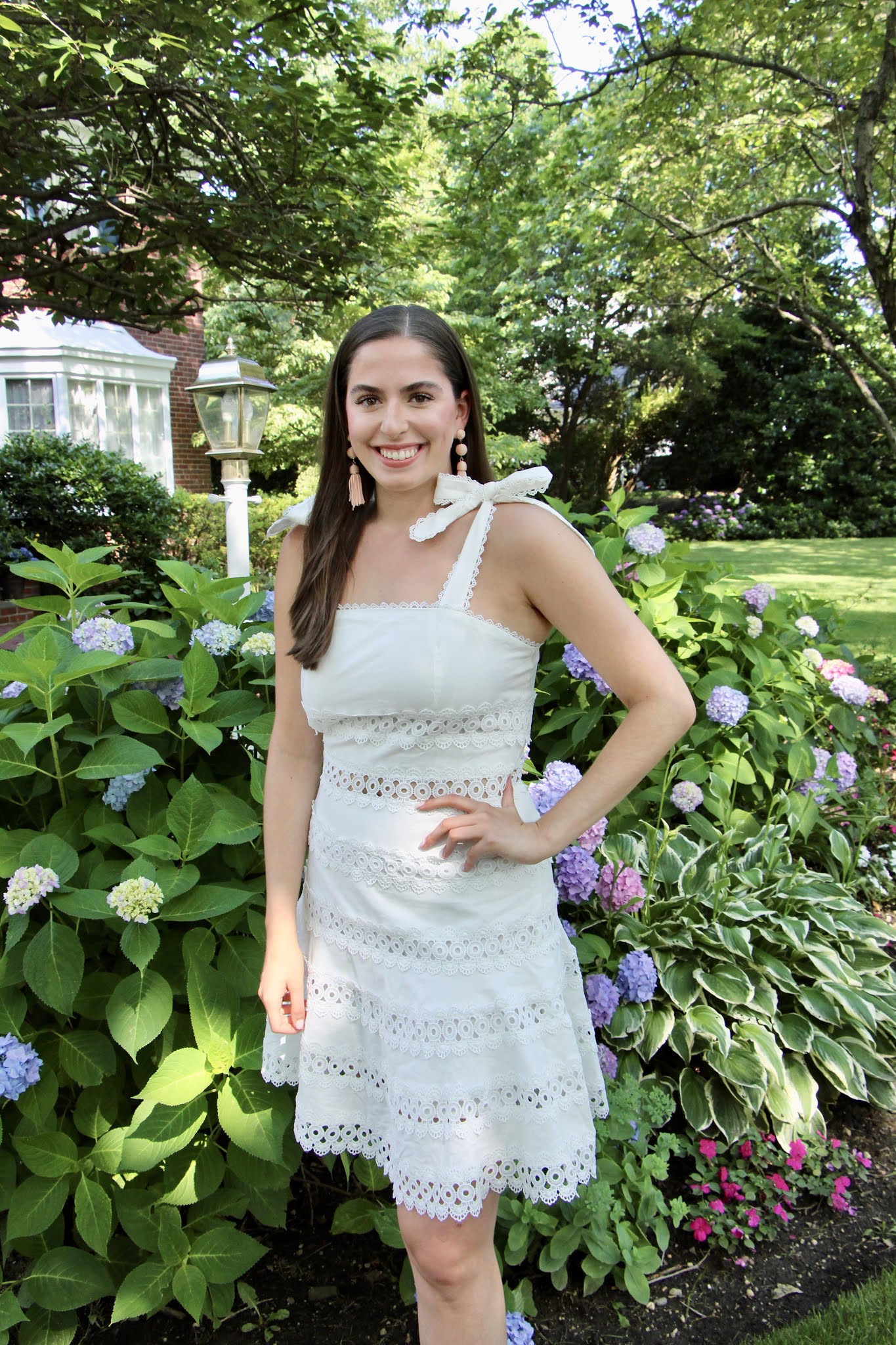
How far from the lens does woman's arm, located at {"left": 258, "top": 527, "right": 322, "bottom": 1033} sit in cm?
151

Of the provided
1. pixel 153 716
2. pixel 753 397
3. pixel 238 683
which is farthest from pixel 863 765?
pixel 753 397

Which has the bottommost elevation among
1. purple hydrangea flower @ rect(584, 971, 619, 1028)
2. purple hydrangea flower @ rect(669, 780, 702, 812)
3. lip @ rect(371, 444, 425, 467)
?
purple hydrangea flower @ rect(584, 971, 619, 1028)

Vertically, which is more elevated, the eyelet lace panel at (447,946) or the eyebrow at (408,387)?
the eyebrow at (408,387)

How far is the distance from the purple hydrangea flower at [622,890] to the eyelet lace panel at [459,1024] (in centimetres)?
89

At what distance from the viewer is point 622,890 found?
7.47 feet

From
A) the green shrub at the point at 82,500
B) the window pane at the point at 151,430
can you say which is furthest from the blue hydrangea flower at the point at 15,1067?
the window pane at the point at 151,430

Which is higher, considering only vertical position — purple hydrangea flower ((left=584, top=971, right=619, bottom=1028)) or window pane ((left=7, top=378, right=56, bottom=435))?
window pane ((left=7, top=378, right=56, bottom=435))

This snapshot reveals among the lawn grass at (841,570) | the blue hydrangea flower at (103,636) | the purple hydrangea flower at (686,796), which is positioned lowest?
the lawn grass at (841,570)

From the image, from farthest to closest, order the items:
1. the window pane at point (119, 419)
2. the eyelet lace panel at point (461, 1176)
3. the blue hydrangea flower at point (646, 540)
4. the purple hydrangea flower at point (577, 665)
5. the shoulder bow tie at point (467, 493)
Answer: the window pane at point (119, 419) < the blue hydrangea flower at point (646, 540) < the purple hydrangea flower at point (577, 665) < the shoulder bow tie at point (467, 493) < the eyelet lace panel at point (461, 1176)

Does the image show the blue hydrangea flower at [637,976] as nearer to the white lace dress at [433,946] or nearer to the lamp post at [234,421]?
the white lace dress at [433,946]

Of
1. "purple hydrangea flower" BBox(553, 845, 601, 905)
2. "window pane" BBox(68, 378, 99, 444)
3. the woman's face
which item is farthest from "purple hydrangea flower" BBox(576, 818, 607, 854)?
"window pane" BBox(68, 378, 99, 444)

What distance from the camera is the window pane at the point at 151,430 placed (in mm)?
14430

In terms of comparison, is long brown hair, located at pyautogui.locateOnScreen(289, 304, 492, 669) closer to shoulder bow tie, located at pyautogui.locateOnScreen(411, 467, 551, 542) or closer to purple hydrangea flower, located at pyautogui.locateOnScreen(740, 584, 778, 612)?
shoulder bow tie, located at pyautogui.locateOnScreen(411, 467, 551, 542)

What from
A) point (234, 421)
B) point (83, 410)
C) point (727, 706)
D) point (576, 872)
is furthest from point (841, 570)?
point (576, 872)
